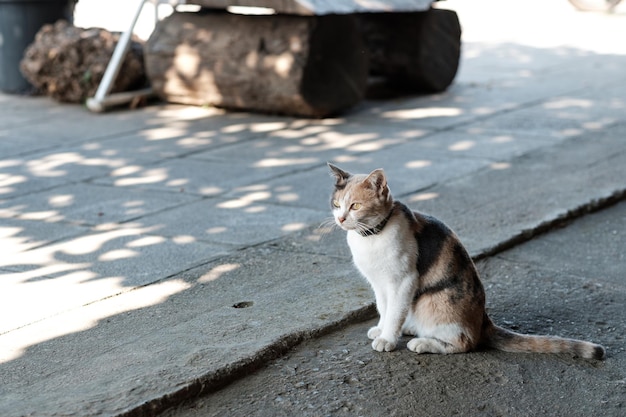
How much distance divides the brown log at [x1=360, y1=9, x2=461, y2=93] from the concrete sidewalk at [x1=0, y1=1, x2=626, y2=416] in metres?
0.29

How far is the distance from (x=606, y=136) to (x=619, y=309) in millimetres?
4121

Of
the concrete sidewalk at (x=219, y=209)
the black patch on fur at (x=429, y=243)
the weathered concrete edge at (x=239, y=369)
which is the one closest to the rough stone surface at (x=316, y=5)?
the concrete sidewalk at (x=219, y=209)

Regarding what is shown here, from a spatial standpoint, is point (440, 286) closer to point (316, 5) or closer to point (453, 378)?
point (453, 378)

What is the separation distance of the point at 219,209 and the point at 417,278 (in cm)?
269

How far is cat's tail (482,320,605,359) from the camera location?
3.98m

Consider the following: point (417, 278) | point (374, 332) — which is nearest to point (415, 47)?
point (374, 332)

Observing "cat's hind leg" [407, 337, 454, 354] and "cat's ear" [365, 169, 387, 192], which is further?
"cat's hind leg" [407, 337, 454, 354]

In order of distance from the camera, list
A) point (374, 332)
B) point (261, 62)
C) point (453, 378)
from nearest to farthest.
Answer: point (453, 378) → point (374, 332) → point (261, 62)

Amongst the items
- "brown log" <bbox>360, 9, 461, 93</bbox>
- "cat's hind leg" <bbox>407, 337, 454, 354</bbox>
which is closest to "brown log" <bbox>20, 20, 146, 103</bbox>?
"brown log" <bbox>360, 9, 461, 93</bbox>

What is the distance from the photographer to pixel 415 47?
10383 millimetres

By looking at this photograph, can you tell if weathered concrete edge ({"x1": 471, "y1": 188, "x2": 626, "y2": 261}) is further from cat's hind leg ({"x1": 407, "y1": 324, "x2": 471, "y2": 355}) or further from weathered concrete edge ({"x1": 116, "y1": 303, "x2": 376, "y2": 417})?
cat's hind leg ({"x1": 407, "y1": 324, "x2": 471, "y2": 355})

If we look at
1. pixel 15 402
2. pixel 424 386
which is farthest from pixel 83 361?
pixel 424 386

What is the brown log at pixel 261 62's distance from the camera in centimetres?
905

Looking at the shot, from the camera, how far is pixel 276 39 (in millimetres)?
9133
